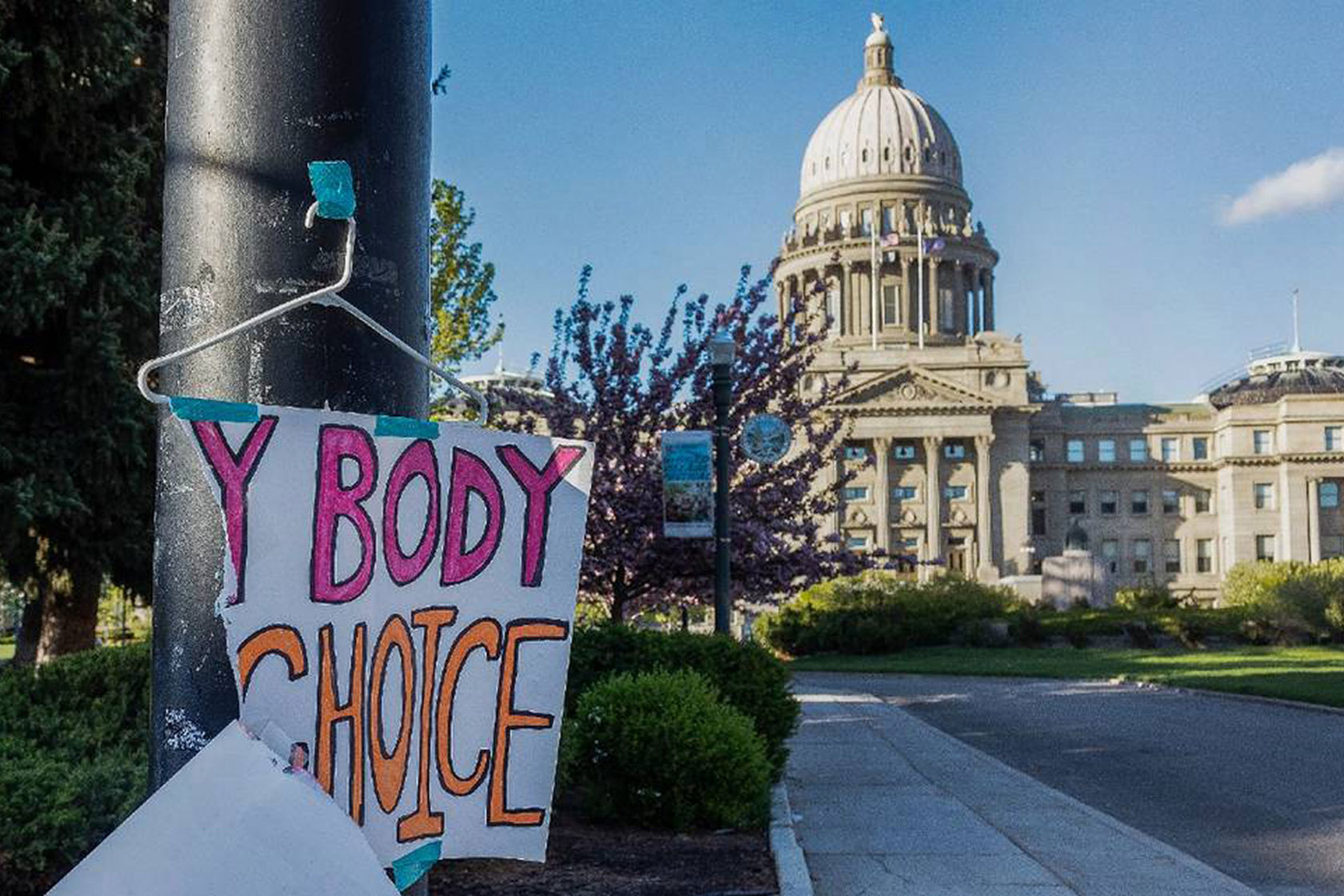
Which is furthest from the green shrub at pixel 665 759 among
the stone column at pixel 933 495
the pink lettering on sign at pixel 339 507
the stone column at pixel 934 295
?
the stone column at pixel 934 295

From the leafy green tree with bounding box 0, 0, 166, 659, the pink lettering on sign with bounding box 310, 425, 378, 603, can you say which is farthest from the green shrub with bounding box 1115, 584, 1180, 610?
the pink lettering on sign with bounding box 310, 425, 378, 603

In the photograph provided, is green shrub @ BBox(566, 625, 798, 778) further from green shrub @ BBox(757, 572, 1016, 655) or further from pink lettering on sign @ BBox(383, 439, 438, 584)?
green shrub @ BBox(757, 572, 1016, 655)

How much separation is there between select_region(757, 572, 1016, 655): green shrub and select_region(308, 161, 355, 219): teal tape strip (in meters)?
50.7

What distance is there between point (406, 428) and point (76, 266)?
10814 mm

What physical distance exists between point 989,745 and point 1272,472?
3711 inches

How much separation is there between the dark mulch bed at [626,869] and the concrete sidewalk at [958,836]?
51 centimetres

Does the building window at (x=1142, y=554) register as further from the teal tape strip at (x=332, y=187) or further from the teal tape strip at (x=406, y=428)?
the teal tape strip at (x=332, y=187)

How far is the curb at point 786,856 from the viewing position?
745cm

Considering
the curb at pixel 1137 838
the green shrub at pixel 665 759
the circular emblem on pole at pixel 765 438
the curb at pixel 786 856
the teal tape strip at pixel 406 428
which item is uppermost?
the circular emblem on pole at pixel 765 438

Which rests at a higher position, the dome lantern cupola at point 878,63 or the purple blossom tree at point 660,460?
the dome lantern cupola at point 878,63

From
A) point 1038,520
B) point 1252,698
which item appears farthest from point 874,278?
point 1252,698

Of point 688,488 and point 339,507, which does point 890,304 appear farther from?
point 339,507

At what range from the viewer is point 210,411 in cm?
223

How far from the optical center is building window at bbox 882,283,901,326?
11044cm
